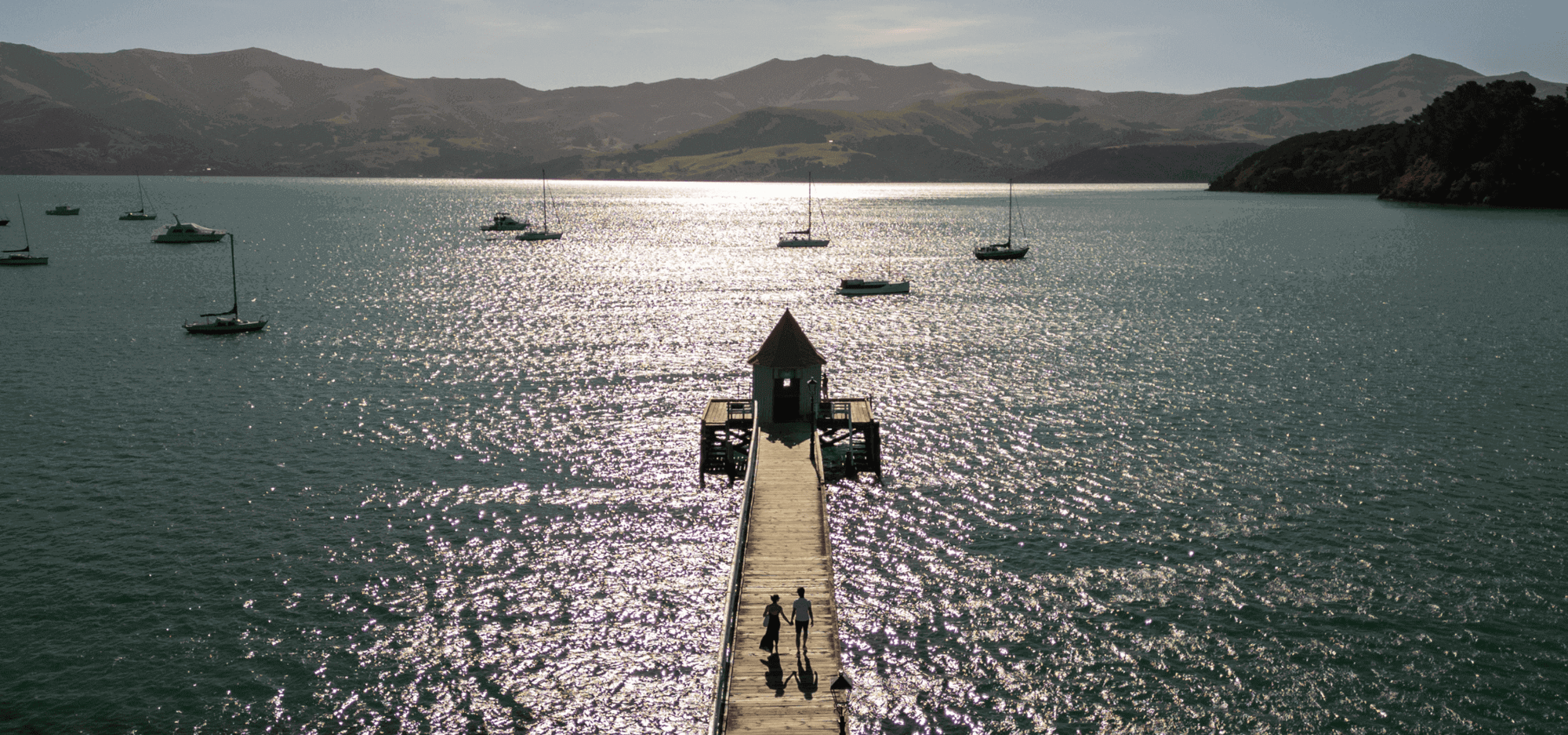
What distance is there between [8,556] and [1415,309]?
389ft

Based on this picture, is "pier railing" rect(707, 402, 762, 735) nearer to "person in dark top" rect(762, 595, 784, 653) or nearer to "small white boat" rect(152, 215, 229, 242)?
"person in dark top" rect(762, 595, 784, 653)

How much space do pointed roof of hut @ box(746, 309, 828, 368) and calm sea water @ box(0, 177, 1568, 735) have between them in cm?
711

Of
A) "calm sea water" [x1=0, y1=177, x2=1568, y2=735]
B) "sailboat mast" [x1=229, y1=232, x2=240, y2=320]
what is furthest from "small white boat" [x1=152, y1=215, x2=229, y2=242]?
"calm sea water" [x1=0, y1=177, x2=1568, y2=735]

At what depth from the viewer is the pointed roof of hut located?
172 feet

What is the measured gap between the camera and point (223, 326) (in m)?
93.4

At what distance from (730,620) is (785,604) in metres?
3.29

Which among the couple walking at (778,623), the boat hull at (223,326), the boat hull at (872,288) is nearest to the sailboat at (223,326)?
the boat hull at (223,326)

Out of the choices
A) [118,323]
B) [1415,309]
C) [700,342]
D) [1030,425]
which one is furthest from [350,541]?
[1415,309]

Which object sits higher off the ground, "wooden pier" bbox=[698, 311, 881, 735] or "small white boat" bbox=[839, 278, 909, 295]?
"small white boat" bbox=[839, 278, 909, 295]

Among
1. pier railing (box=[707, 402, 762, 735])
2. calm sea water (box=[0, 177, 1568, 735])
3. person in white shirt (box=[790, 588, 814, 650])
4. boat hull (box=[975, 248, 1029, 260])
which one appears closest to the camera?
pier railing (box=[707, 402, 762, 735])

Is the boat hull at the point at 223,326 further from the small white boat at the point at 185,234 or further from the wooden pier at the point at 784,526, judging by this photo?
the small white boat at the point at 185,234

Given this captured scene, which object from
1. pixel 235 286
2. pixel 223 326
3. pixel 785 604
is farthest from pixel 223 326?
pixel 785 604

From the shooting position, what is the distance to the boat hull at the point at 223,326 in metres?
92.5

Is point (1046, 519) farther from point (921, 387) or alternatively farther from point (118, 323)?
point (118, 323)
